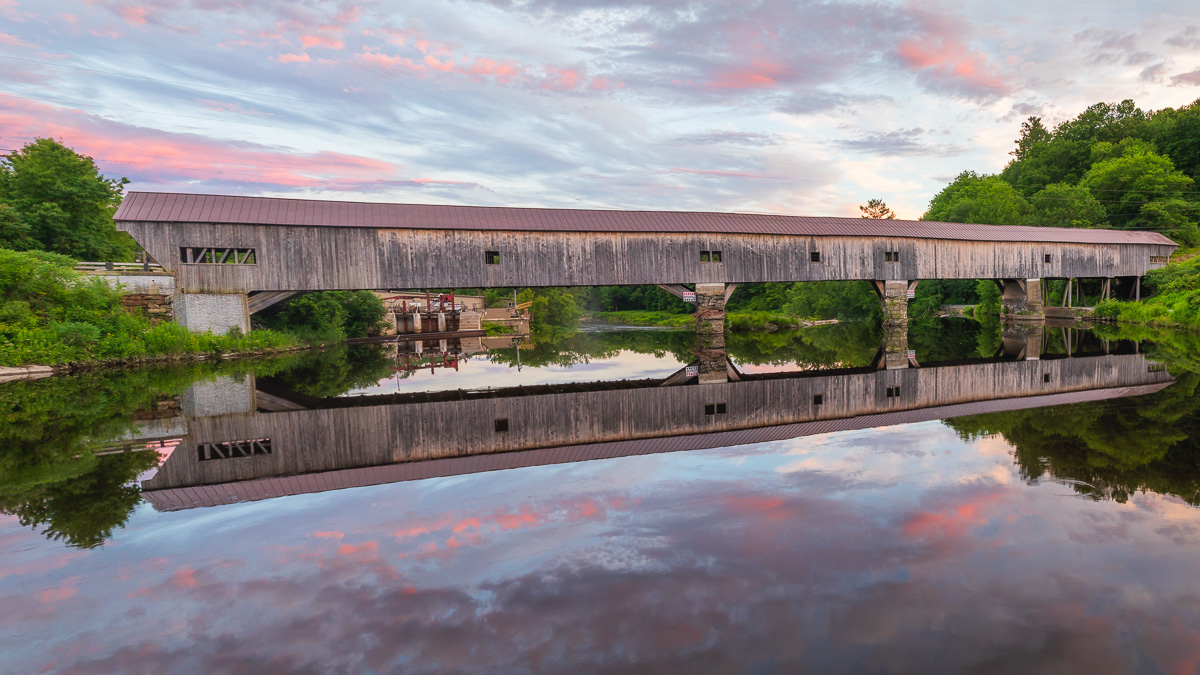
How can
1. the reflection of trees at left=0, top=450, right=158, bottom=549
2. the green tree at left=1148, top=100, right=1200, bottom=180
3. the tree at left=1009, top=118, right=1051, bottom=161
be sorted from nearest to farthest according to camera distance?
the reflection of trees at left=0, top=450, right=158, bottom=549
the green tree at left=1148, top=100, right=1200, bottom=180
the tree at left=1009, top=118, right=1051, bottom=161

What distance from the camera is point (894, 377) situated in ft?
51.0

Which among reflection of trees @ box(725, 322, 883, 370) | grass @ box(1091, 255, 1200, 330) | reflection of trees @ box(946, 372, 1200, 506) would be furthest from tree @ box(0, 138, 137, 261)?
grass @ box(1091, 255, 1200, 330)

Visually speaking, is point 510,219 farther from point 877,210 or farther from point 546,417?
point 877,210

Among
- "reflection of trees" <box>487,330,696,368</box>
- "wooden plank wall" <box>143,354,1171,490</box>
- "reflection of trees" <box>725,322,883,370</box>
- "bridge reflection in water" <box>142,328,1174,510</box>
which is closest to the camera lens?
"bridge reflection in water" <box>142,328,1174,510</box>

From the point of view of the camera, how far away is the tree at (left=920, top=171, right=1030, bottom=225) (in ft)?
174

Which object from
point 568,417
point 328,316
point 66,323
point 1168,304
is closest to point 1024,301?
point 1168,304

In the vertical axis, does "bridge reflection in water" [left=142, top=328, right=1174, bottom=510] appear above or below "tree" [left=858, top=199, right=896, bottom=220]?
below

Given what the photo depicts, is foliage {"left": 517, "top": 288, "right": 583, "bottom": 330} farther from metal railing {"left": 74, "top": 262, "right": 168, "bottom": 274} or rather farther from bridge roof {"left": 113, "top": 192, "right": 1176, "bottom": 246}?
metal railing {"left": 74, "top": 262, "right": 168, "bottom": 274}

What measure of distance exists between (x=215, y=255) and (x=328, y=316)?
34.7 feet

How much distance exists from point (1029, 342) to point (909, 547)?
24680mm

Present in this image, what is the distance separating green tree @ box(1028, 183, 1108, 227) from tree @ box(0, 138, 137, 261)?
67726mm

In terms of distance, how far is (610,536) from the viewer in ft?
18.4

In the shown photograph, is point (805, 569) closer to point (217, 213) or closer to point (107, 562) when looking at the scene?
point (107, 562)

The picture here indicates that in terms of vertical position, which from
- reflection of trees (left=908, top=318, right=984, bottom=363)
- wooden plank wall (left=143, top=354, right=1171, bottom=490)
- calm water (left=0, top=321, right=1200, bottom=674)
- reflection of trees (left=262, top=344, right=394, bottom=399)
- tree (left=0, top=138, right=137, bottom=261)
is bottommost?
calm water (left=0, top=321, right=1200, bottom=674)
